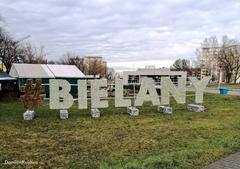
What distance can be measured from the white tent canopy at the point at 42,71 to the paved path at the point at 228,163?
76.2ft

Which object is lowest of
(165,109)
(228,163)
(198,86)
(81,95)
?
(228,163)

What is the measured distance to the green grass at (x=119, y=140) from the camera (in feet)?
23.1

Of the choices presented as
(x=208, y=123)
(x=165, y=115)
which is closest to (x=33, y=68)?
(x=165, y=115)

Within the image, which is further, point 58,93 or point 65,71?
point 65,71

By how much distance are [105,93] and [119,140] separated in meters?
5.06

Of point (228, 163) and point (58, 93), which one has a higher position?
point (58, 93)

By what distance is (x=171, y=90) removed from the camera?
15.6 meters

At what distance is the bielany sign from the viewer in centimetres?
1323

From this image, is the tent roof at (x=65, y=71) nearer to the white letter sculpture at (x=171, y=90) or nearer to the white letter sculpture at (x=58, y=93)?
the white letter sculpture at (x=171, y=90)

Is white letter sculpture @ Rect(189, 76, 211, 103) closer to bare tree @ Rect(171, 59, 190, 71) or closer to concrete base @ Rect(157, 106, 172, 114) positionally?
concrete base @ Rect(157, 106, 172, 114)

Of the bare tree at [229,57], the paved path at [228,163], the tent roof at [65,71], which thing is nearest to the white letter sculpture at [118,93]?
the paved path at [228,163]

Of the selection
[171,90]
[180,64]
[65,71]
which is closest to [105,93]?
[171,90]

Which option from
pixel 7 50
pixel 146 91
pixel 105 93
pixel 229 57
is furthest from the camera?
pixel 229 57

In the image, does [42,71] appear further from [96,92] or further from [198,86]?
[198,86]
